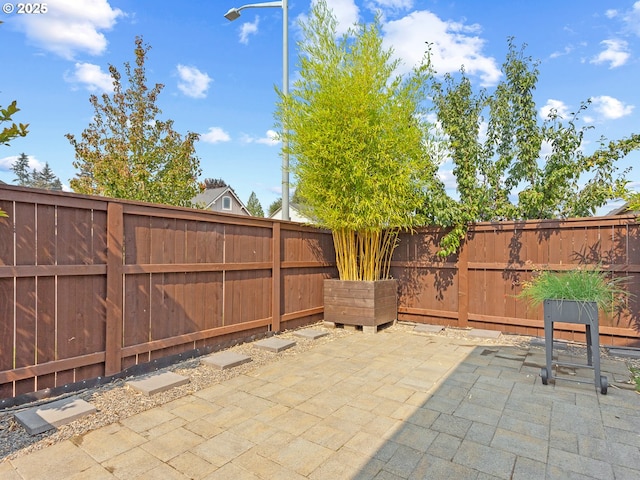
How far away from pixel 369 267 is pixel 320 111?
226cm

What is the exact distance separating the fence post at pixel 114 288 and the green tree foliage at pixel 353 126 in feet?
7.64

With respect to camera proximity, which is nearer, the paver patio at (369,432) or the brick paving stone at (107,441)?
the paver patio at (369,432)

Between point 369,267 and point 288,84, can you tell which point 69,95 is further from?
point 369,267

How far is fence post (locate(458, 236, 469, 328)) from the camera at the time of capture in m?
4.93

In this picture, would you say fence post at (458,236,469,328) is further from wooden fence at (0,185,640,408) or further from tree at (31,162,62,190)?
tree at (31,162,62,190)

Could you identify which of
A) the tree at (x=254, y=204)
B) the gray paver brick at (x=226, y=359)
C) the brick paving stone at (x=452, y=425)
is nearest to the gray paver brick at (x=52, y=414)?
the gray paver brick at (x=226, y=359)

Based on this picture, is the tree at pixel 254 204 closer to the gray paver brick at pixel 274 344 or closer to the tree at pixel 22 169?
the tree at pixel 22 169

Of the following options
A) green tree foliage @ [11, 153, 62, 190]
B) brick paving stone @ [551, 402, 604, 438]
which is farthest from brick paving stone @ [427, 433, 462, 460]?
green tree foliage @ [11, 153, 62, 190]

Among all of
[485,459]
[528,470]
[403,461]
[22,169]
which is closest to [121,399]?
[403,461]

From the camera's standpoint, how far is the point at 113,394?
8.50 ft

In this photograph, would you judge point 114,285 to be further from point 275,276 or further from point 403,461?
point 403,461

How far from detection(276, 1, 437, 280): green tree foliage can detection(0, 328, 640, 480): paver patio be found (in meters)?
2.14

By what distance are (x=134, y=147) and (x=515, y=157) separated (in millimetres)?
6708

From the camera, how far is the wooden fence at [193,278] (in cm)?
239
